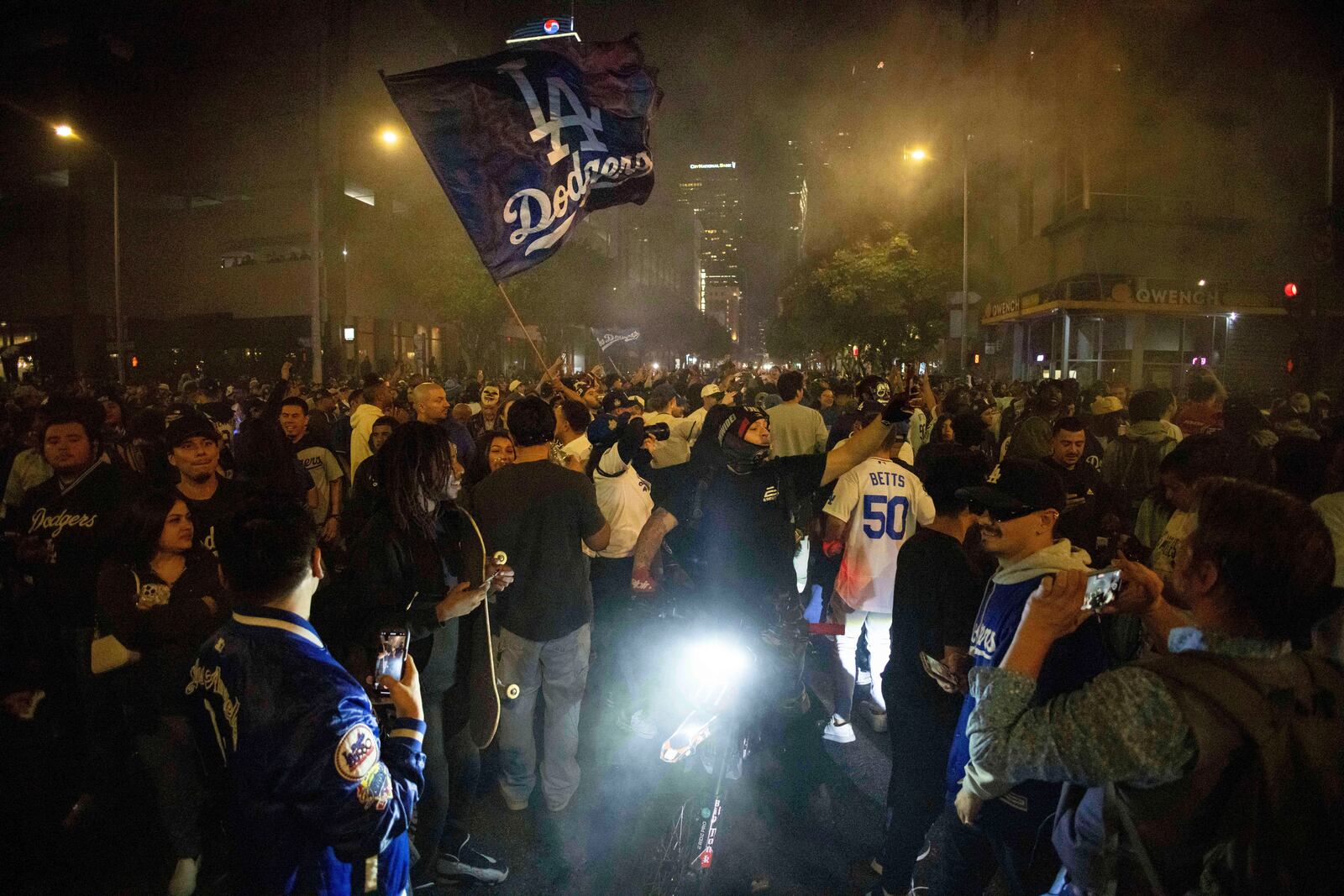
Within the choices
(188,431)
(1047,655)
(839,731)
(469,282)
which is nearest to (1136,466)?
(839,731)

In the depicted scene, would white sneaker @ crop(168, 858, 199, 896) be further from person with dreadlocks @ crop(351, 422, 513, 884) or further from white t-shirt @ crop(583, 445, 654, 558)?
white t-shirt @ crop(583, 445, 654, 558)

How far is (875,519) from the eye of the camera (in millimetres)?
4672

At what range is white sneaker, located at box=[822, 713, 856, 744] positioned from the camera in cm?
463

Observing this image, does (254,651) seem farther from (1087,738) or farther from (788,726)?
(788,726)

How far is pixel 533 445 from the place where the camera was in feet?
12.1

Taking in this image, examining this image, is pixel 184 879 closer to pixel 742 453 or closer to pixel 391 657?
pixel 391 657

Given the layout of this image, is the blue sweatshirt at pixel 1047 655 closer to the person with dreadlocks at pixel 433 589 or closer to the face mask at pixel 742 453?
the face mask at pixel 742 453

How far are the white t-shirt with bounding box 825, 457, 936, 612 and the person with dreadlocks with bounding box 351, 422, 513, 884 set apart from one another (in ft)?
7.59

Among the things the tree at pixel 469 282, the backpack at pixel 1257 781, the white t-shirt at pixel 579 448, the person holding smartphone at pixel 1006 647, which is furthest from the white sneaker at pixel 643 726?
the tree at pixel 469 282

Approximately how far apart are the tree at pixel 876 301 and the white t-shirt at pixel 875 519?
78.2 feet

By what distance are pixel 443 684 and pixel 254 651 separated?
140 centimetres

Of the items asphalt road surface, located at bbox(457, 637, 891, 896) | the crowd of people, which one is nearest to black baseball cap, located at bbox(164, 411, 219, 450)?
the crowd of people

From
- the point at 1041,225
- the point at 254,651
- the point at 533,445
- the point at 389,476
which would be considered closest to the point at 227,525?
the point at 254,651

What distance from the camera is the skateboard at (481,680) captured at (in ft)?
10.6
